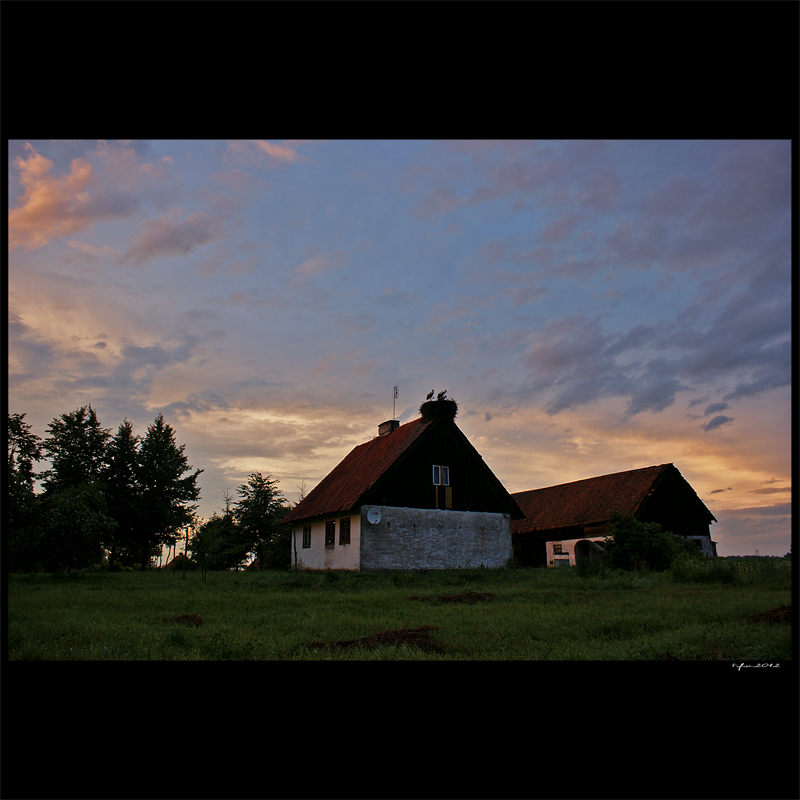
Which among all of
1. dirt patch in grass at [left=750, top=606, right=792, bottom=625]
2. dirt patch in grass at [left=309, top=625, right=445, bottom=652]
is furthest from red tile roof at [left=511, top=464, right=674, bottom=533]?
dirt patch in grass at [left=309, top=625, right=445, bottom=652]

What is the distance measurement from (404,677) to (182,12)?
16.0 ft

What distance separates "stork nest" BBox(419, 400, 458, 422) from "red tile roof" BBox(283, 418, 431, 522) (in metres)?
0.53

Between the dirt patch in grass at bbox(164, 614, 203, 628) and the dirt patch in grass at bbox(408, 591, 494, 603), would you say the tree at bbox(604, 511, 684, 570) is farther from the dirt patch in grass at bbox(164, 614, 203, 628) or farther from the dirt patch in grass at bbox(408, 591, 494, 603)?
the dirt patch in grass at bbox(164, 614, 203, 628)

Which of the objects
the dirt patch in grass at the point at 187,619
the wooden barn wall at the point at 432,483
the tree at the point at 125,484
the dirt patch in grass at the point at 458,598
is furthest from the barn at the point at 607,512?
the tree at the point at 125,484

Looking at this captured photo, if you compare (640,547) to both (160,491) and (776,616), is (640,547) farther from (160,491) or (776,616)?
(160,491)

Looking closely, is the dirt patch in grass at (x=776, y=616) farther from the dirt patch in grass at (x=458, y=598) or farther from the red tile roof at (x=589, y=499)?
the red tile roof at (x=589, y=499)

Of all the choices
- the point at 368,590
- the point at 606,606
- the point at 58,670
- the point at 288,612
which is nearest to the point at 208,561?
the point at 368,590

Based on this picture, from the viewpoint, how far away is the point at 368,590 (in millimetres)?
16500

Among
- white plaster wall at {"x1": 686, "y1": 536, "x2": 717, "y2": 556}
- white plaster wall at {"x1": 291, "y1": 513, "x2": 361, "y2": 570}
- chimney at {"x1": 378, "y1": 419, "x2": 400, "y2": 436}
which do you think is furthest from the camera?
chimney at {"x1": 378, "y1": 419, "x2": 400, "y2": 436}

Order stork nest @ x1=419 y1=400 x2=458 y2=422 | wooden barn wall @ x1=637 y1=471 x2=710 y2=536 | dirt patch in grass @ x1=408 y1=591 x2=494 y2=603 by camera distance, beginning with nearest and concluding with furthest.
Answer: dirt patch in grass @ x1=408 y1=591 x2=494 y2=603 → stork nest @ x1=419 y1=400 x2=458 y2=422 → wooden barn wall @ x1=637 y1=471 x2=710 y2=536

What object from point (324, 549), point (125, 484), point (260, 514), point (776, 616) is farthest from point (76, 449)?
point (776, 616)

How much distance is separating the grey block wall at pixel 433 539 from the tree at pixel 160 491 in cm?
2163

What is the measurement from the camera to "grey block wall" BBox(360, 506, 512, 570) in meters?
23.0

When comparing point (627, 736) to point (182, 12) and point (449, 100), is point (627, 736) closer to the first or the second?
point (449, 100)
